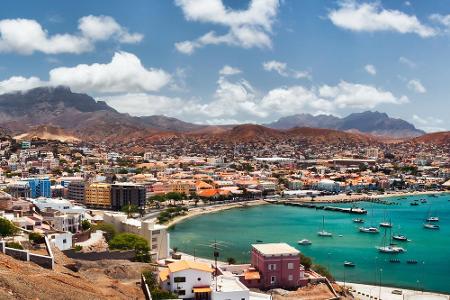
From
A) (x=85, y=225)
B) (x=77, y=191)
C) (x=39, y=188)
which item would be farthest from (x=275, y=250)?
(x=77, y=191)

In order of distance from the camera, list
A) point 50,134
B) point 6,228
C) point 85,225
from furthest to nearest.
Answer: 1. point 50,134
2. point 85,225
3. point 6,228

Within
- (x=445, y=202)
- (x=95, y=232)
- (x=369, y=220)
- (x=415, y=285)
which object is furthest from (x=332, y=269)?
(x=445, y=202)

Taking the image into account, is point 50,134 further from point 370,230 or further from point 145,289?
point 145,289

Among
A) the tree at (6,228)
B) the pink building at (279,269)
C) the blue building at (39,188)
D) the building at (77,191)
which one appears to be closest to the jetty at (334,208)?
the building at (77,191)

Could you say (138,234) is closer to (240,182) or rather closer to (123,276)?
(123,276)

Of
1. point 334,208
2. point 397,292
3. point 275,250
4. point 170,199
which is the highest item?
point 275,250

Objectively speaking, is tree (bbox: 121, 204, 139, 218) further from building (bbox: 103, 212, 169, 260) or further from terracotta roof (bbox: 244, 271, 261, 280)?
terracotta roof (bbox: 244, 271, 261, 280)

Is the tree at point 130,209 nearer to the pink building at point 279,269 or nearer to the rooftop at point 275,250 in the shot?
the rooftop at point 275,250

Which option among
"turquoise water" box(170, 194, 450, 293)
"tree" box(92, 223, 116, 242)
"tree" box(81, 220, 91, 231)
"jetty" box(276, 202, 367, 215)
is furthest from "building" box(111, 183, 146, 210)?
"tree" box(81, 220, 91, 231)
